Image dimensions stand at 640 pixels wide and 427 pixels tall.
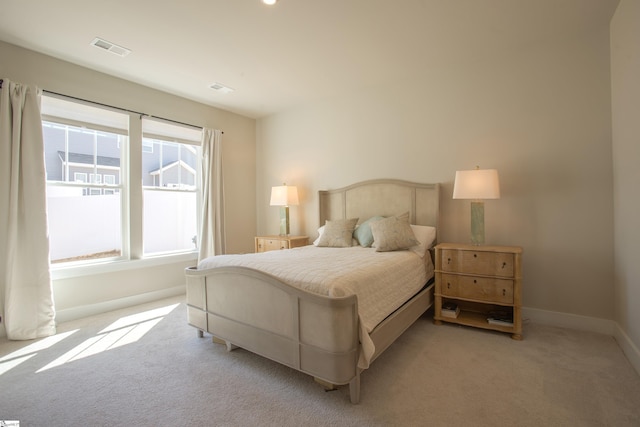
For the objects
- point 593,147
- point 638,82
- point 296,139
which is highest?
point 296,139

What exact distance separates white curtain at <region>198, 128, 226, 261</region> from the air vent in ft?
2.28

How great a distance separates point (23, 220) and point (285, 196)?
272 cm

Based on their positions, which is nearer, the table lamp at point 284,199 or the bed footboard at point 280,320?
the bed footboard at point 280,320

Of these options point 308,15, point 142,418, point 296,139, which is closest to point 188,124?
point 296,139

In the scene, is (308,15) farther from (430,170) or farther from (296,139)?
(296,139)

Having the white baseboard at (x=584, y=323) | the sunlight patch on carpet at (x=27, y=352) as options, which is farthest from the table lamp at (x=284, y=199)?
the white baseboard at (x=584, y=323)

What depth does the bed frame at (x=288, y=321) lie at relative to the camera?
1.67 m

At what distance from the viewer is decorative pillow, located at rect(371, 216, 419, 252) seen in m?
2.94

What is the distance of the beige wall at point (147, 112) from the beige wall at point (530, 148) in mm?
2119

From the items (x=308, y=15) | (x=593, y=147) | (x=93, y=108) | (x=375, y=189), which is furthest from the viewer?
(x=375, y=189)

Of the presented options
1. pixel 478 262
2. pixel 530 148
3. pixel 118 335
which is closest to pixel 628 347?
pixel 478 262

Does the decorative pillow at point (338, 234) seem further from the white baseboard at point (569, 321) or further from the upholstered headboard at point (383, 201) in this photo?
the white baseboard at point (569, 321)

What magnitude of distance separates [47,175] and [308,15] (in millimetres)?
3059

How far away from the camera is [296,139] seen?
4609mm
